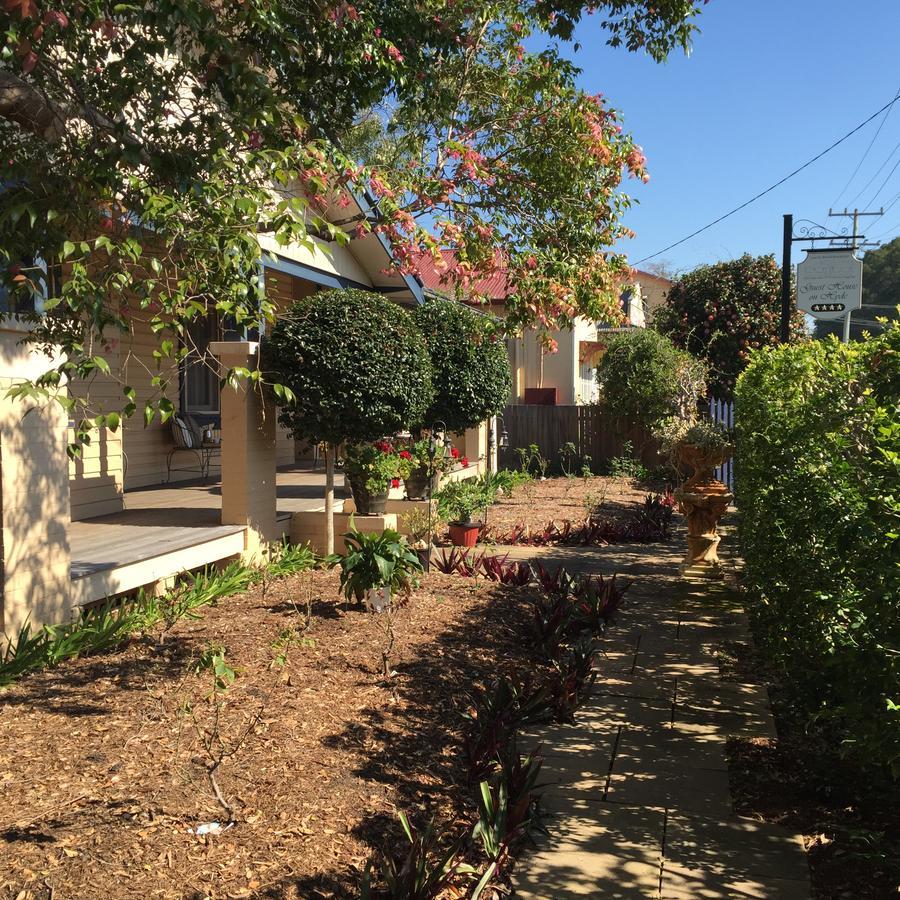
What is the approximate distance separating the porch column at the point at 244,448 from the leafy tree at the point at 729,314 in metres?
15.5

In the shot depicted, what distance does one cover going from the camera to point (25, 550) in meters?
5.51

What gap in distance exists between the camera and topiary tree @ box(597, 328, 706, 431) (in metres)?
19.4

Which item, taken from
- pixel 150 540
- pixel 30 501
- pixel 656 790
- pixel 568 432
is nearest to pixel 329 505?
pixel 150 540

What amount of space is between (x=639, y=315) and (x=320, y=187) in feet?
146

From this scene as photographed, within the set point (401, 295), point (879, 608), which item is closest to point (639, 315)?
point (401, 295)

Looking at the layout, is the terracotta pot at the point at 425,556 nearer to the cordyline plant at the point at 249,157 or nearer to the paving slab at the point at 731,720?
the cordyline plant at the point at 249,157

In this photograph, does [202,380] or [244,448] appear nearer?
[244,448]

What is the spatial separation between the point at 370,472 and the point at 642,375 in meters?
11.8

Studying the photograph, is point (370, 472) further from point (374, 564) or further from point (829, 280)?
point (829, 280)

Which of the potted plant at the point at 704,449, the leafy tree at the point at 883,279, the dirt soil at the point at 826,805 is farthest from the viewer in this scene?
the leafy tree at the point at 883,279

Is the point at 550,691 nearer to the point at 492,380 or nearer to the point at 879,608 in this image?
the point at 879,608

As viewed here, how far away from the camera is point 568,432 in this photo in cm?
2142

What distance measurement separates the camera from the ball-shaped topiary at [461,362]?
1161 centimetres

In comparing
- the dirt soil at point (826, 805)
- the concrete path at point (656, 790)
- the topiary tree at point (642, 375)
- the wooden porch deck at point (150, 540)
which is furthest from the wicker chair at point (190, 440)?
the topiary tree at point (642, 375)
